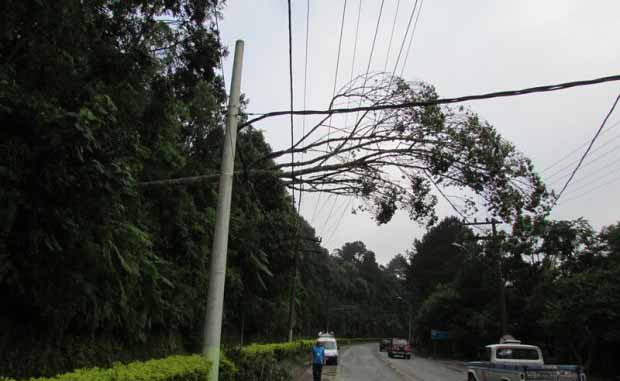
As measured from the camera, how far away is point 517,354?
1502 centimetres

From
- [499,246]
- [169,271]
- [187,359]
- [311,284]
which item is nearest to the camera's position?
[187,359]

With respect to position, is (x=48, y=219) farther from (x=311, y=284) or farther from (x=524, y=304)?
(x=311, y=284)

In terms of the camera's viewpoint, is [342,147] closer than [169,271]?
Yes

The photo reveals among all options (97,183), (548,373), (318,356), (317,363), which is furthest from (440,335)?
(97,183)

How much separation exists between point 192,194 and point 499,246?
1886 cm

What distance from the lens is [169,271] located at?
56.3 ft

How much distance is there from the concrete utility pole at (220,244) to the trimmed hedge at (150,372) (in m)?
0.36

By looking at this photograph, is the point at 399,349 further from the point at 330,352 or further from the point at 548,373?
the point at 548,373

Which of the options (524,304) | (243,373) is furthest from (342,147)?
(524,304)

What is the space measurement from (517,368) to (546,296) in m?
19.1

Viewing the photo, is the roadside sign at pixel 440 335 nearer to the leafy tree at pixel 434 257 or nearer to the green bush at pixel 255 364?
the leafy tree at pixel 434 257

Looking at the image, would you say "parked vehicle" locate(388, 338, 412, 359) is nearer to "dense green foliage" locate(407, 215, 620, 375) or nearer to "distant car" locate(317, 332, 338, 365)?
"dense green foliage" locate(407, 215, 620, 375)

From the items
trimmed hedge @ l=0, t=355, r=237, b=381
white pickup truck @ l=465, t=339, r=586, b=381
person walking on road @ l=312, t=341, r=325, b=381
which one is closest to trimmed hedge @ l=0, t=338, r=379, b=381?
trimmed hedge @ l=0, t=355, r=237, b=381

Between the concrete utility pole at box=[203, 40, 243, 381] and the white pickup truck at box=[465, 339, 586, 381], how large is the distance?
7055 millimetres
